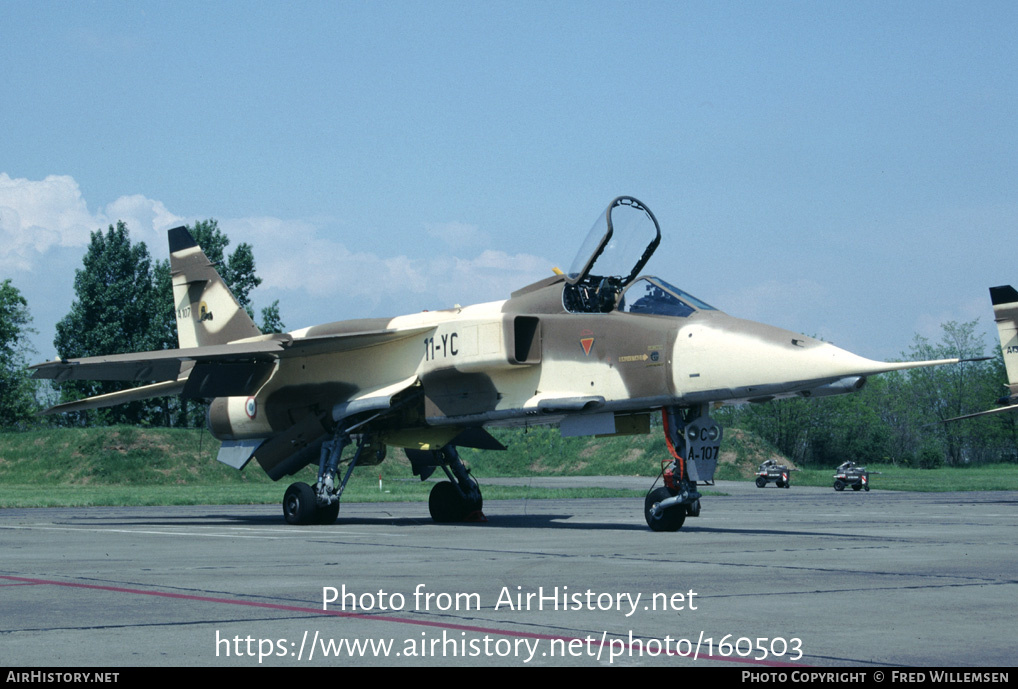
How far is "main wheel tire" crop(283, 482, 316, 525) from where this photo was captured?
57.7ft

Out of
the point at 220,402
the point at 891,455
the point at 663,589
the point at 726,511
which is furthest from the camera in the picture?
the point at 891,455

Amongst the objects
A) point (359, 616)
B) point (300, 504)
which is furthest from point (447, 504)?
point (359, 616)

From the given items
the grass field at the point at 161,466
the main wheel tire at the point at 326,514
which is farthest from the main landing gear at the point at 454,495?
A: the grass field at the point at 161,466

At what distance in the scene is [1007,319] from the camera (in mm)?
32812

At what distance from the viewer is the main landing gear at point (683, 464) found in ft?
47.6

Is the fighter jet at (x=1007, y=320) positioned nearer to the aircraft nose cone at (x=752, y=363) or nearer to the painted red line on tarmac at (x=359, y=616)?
the aircraft nose cone at (x=752, y=363)

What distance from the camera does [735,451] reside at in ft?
211

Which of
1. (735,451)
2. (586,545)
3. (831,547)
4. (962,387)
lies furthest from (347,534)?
(962,387)

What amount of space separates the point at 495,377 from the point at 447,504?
3602 mm

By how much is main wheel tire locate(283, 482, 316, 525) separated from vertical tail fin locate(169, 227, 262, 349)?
555 centimetres

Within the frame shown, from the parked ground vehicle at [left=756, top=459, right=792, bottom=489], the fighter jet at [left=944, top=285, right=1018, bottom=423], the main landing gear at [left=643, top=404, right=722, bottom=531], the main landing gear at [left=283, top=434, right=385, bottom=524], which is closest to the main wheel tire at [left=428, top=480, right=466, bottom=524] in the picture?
the main landing gear at [left=283, top=434, right=385, bottom=524]

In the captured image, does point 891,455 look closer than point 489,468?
No

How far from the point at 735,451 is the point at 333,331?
49212mm
